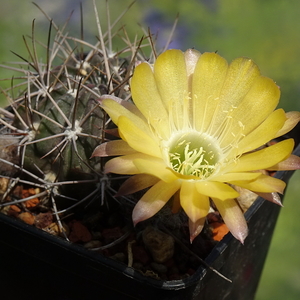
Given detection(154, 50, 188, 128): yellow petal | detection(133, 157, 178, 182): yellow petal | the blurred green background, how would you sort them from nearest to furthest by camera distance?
1. detection(133, 157, 178, 182): yellow petal
2. detection(154, 50, 188, 128): yellow petal
3. the blurred green background

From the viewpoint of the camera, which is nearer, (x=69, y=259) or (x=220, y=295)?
(x=69, y=259)

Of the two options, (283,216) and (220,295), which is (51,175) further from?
(283,216)

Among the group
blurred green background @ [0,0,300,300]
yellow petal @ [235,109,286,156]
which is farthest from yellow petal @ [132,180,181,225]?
A: blurred green background @ [0,0,300,300]

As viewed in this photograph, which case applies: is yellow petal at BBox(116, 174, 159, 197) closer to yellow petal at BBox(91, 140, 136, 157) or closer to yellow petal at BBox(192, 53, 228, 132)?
yellow petal at BBox(91, 140, 136, 157)

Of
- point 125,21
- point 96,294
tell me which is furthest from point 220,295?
point 125,21

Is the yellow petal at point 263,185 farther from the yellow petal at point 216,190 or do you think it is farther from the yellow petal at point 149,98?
the yellow petal at point 149,98

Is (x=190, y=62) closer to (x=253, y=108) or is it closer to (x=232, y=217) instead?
(x=253, y=108)

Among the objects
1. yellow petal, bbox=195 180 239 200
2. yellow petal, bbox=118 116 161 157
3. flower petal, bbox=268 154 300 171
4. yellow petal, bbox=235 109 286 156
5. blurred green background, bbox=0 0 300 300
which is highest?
blurred green background, bbox=0 0 300 300
